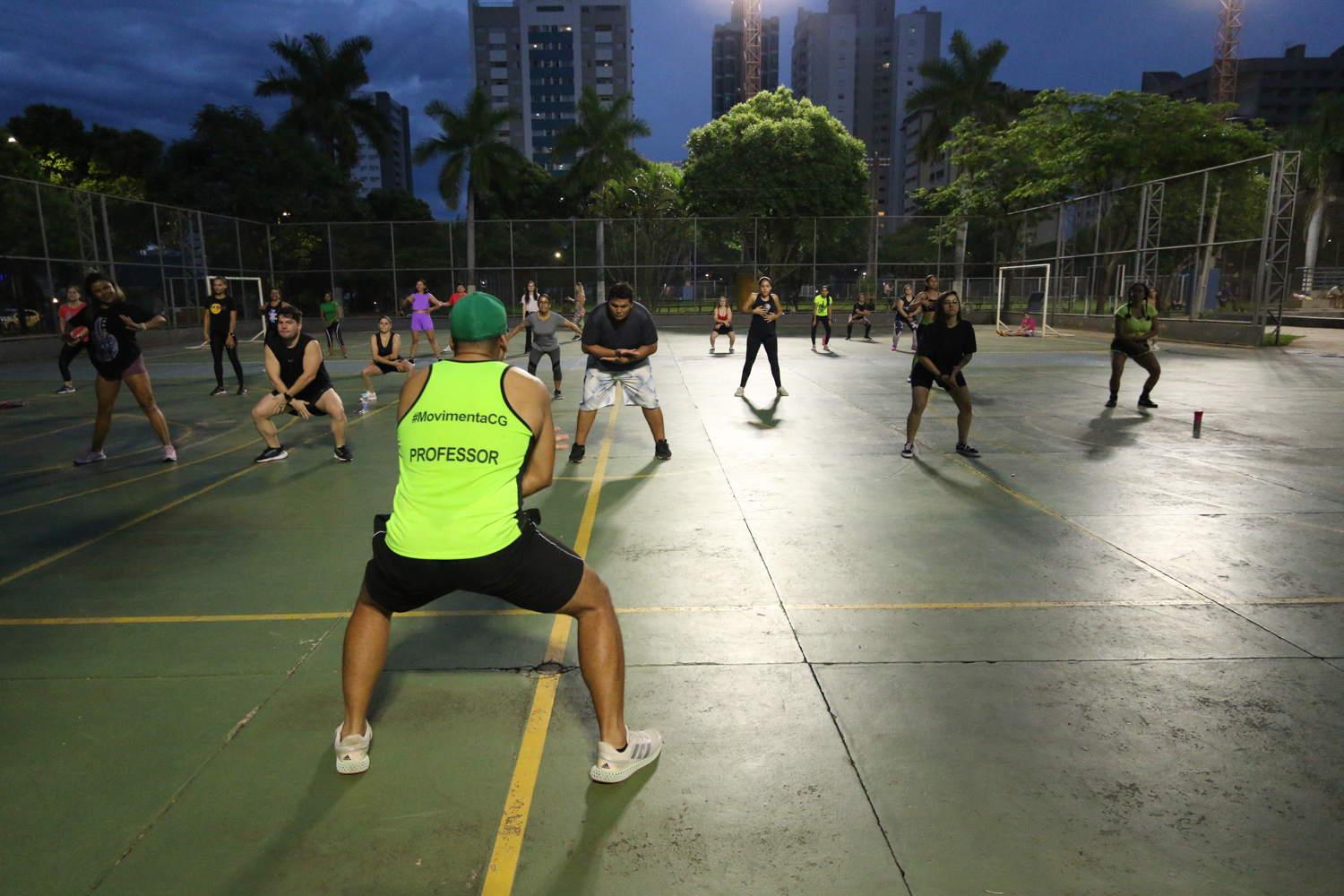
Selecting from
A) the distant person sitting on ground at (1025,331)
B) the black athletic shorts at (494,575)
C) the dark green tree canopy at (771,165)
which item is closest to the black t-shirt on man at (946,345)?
the black athletic shorts at (494,575)

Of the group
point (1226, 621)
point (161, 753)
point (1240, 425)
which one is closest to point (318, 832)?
point (161, 753)

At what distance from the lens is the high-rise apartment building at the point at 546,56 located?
405 feet

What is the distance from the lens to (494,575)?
2.90 meters

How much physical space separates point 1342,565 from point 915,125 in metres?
139

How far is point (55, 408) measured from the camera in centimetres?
1319

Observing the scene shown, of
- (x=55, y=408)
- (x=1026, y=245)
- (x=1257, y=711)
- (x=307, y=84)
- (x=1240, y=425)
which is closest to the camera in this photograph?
(x=1257, y=711)

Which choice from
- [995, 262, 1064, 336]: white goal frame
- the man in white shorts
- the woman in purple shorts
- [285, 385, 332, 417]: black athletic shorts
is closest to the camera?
the man in white shorts

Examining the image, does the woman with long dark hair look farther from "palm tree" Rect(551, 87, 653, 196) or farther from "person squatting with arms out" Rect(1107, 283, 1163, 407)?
"palm tree" Rect(551, 87, 653, 196)

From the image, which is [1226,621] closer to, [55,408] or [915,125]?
[55,408]

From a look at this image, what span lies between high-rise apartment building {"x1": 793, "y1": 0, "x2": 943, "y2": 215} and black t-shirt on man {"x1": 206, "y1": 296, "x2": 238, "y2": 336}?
493 feet

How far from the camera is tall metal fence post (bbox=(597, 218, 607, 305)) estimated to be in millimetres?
37500

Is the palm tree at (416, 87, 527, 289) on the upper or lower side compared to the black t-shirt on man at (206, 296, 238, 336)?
upper

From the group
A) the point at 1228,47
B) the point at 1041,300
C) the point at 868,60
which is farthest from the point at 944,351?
the point at 868,60

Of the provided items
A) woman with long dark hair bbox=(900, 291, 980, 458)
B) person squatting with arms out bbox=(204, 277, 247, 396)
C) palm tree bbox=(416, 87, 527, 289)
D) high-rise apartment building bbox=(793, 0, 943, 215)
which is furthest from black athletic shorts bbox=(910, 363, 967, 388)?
high-rise apartment building bbox=(793, 0, 943, 215)
